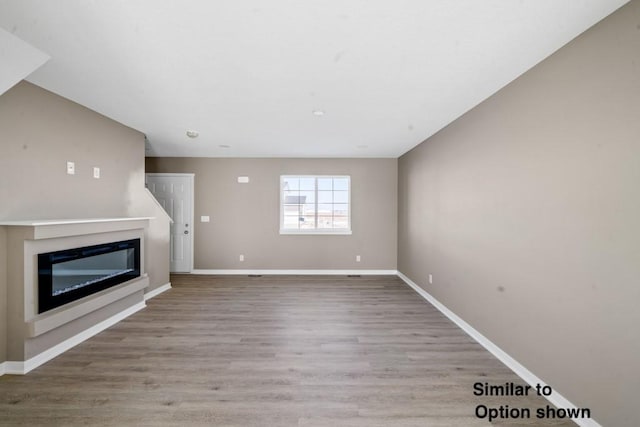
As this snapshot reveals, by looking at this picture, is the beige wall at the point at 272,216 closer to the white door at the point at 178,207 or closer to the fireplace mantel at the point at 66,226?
the white door at the point at 178,207

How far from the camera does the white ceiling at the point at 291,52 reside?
1595 mm

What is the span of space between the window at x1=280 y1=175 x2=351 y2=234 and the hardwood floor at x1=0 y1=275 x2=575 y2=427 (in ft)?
8.01

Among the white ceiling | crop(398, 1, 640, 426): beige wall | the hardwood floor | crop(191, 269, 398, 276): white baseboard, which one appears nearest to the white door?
crop(191, 269, 398, 276): white baseboard

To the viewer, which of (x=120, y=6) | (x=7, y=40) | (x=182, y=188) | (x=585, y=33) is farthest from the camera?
(x=182, y=188)

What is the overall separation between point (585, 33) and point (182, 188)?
616 centimetres

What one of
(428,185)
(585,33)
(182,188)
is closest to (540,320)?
(585,33)

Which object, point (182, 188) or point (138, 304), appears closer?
point (138, 304)

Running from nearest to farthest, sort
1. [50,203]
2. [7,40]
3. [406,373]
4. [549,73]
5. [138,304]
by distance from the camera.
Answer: [7,40] → [549,73] → [406,373] → [50,203] → [138,304]

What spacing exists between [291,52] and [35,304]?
9.88 ft

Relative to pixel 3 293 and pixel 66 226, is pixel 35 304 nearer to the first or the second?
pixel 3 293

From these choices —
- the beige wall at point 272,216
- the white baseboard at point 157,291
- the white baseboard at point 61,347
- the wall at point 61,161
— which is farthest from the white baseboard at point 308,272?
the white baseboard at point 61,347

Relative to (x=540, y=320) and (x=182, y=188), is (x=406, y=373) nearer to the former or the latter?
(x=540, y=320)

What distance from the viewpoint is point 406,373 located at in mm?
2326

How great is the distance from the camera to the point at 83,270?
2975 mm
